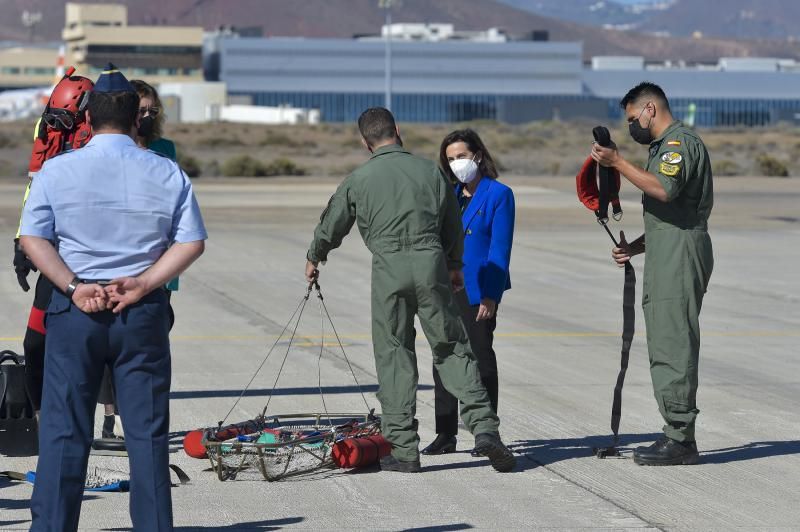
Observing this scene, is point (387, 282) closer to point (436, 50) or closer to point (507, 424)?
point (507, 424)

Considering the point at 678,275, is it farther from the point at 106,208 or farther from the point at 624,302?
the point at 106,208

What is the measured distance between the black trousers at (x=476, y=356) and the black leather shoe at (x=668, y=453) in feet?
3.07

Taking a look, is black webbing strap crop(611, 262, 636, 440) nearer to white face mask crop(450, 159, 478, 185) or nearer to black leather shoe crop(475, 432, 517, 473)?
black leather shoe crop(475, 432, 517, 473)

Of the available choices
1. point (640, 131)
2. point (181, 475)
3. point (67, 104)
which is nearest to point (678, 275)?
point (640, 131)

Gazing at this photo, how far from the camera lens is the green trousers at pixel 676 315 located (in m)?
7.87

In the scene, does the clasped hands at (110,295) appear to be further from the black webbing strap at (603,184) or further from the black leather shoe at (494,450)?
the black webbing strap at (603,184)

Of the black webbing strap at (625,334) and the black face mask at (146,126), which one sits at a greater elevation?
the black face mask at (146,126)

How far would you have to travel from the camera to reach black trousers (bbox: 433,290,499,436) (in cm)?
827

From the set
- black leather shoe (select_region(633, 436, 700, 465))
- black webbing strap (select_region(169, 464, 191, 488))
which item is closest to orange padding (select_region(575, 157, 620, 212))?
black leather shoe (select_region(633, 436, 700, 465))

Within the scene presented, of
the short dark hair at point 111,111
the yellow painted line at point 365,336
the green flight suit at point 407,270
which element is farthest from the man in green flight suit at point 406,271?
the yellow painted line at point 365,336

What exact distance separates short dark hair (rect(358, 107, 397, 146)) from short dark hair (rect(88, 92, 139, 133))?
2236mm

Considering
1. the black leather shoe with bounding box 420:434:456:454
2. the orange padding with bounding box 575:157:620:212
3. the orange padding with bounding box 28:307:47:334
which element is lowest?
the black leather shoe with bounding box 420:434:456:454

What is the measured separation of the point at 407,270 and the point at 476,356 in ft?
3.54

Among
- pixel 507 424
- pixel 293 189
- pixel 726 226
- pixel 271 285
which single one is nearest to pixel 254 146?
pixel 293 189
